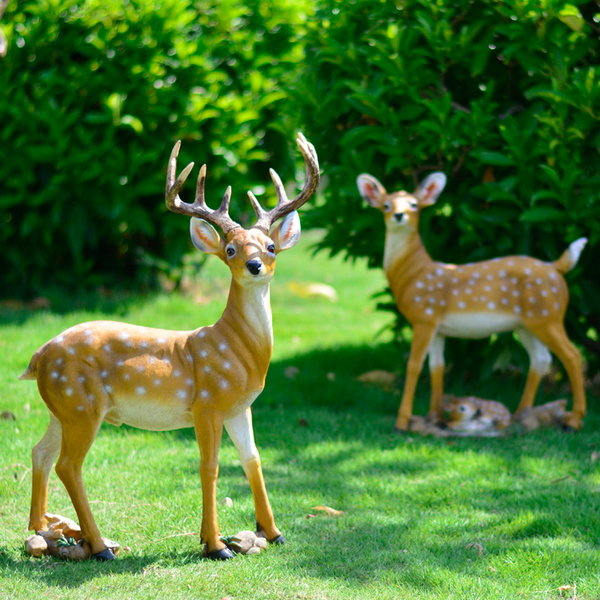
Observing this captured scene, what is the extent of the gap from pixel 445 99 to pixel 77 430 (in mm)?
3630

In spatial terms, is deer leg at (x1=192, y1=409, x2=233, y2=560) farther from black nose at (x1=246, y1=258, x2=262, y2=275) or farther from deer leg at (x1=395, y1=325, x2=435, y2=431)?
deer leg at (x1=395, y1=325, x2=435, y2=431)

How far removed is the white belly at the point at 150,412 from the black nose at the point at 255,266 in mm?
718

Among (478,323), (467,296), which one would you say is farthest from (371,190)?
(478,323)

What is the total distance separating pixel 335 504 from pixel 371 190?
2.34 metres

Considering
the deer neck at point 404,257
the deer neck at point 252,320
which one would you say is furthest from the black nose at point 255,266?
the deer neck at point 404,257

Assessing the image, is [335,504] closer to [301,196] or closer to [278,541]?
[278,541]

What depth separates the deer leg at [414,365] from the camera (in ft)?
19.0

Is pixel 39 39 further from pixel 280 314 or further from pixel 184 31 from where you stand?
pixel 280 314

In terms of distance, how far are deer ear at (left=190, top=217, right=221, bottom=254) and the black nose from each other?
300 mm

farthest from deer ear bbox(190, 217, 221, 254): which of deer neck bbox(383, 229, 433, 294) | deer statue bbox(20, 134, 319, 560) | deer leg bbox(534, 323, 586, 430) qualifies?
deer leg bbox(534, 323, 586, 430)

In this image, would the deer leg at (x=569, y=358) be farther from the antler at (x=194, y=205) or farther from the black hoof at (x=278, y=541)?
the antler at (x=194, y=205)

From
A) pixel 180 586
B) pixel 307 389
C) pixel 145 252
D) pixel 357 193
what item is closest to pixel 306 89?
pixel 357 193

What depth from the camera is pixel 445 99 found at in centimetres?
592

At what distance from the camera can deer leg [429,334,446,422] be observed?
591 centimetres
